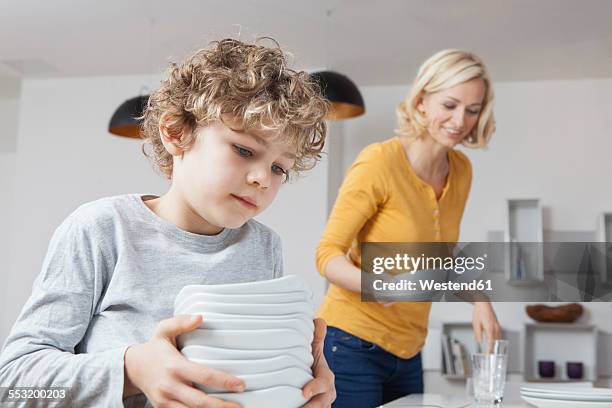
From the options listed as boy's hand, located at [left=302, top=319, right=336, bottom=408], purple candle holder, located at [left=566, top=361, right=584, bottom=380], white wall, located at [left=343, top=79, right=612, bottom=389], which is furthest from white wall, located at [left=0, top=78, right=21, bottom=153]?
purple candle holder, located at [left=566, top=361, right=584, bottom=380]

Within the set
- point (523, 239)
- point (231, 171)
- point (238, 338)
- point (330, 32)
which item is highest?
point (330, 32)

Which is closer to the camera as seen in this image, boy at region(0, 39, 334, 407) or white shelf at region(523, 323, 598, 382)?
boy at region(0, 39, 334, 407)

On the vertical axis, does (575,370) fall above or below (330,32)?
below

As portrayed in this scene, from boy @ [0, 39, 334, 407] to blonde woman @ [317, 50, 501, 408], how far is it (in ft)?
1.67

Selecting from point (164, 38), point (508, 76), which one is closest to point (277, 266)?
point (164, 38)

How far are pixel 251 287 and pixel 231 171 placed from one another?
121mm

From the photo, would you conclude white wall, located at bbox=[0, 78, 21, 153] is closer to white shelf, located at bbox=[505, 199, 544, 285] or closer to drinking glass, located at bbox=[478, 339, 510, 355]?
drinking glass, located at bbox=[478, 339, 510, 355]

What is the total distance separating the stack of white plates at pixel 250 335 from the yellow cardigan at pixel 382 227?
67 cm

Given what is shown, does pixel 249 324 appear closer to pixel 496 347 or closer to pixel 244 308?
pixel 244 308

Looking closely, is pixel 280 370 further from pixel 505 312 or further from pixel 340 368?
pixel 505 312

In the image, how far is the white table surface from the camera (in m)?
0.88

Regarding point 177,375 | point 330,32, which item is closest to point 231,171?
point 177,375

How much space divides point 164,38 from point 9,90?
1.58 ft

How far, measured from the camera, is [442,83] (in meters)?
1.32
